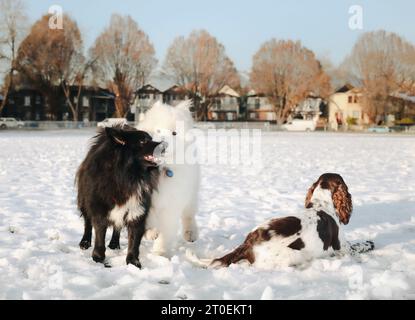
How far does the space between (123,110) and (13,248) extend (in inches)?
2010

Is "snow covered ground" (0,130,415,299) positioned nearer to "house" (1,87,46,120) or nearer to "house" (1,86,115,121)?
→ "house" (1,86,115,121)

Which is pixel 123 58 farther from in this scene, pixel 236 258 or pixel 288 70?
pixel 236 258

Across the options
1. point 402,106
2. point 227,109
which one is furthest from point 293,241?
point 227,109

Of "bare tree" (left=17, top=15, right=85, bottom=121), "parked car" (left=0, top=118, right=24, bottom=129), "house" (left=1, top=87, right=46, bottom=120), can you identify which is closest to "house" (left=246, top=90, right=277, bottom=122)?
"bare tree" (left=17, top=15, right=85, bottom=121)

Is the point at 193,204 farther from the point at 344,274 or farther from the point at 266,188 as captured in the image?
the point at 266,188

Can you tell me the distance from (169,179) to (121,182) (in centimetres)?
66

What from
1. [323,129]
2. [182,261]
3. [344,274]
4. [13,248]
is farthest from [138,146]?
[323,129]

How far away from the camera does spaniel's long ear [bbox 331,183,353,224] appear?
4184 millimetres

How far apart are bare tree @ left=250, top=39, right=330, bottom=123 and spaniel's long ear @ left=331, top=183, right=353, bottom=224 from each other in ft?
183

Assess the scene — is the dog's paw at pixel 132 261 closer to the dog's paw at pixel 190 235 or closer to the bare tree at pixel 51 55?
the dog's paw at pixel 190 235

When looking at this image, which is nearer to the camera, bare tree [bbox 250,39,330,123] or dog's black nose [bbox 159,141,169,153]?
dog's black nose [bbox 159,141,169,153]

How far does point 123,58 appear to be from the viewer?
49719 millimetres

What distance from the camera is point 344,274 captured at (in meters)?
3.44

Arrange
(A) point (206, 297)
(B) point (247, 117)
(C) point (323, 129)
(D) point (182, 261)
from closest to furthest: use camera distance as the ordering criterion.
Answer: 1. (A) point (206, 297)
2. (D) point (182, 261)
3. (C) point (323, 129)
4. (B) point (247, 117)
